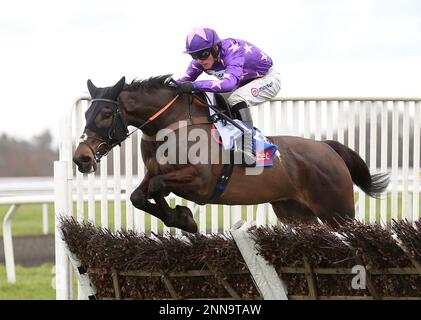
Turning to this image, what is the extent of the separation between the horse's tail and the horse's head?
1.63 metres

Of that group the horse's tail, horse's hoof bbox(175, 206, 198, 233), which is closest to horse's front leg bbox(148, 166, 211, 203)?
horse's hoof bbox(175, 206, 198, 233)

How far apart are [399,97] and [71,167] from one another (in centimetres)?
227

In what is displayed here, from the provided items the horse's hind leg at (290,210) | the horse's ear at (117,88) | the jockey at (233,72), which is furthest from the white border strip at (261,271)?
the horse's hind leg at (290,210)

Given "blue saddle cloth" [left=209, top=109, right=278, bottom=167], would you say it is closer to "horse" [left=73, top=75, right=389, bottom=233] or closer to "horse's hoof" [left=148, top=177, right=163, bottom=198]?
"horse" [left=73, top=75, right=389, bottom=233]

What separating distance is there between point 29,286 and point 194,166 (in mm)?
2588

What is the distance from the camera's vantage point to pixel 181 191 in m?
5.37

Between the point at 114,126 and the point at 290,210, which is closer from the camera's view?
the point at 114,126

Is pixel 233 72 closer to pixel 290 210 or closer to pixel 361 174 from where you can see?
pixel 290 210

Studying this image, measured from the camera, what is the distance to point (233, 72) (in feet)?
17.6

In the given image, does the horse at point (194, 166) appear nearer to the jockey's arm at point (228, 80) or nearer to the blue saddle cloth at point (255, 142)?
the blue saddle cloth at point (255, 142)

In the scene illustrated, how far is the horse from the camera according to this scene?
5246 millimetres

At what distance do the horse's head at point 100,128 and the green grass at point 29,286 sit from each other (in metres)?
1.46

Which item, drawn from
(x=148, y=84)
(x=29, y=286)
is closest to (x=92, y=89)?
(x=148, y=84)
